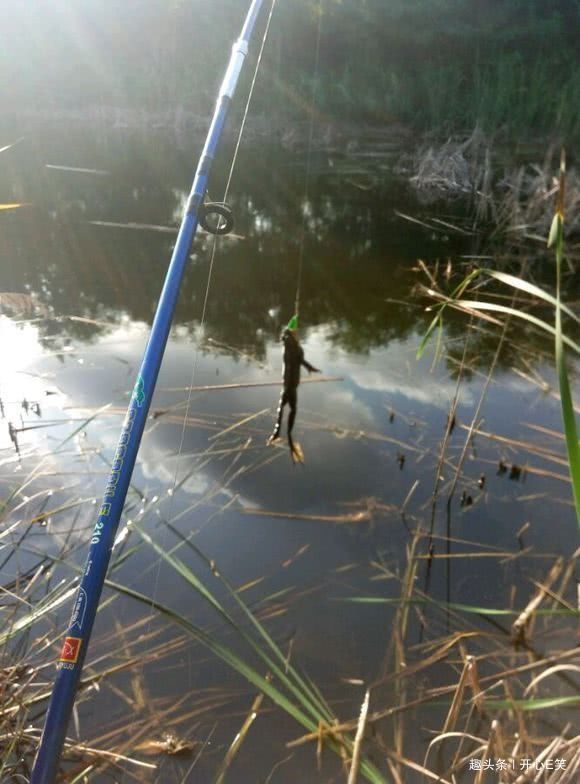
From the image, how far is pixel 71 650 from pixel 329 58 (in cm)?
1303

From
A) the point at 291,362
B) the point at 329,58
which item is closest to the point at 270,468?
the point at 291,362

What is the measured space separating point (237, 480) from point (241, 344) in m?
1.06

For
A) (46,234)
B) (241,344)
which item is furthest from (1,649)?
(46,234)

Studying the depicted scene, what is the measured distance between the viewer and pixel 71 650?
75 centimetres

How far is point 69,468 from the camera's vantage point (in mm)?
1720

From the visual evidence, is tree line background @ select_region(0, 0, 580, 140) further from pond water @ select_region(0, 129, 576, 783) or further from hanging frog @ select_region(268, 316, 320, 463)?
hanging frog @ select_region(268, 316, 320, 463)

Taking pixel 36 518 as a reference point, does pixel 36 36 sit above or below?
above

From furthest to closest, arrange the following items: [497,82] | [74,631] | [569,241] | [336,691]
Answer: [497,82], [569,241], [336,691], [74,631]

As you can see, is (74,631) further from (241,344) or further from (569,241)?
(569,241)

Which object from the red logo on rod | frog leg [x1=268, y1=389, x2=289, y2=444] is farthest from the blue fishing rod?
frog leg [x1=268, y1=389, x2=289, y2=444]

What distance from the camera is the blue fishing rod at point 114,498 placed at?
73 centimetres

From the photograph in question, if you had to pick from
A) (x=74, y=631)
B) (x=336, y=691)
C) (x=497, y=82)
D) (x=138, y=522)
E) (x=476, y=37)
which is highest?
(x=476, y=37)

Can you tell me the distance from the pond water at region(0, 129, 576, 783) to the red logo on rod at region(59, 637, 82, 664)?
15.2 inches

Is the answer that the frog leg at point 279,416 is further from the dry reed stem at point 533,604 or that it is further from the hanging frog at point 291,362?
the dry reed stem at point 533,604
